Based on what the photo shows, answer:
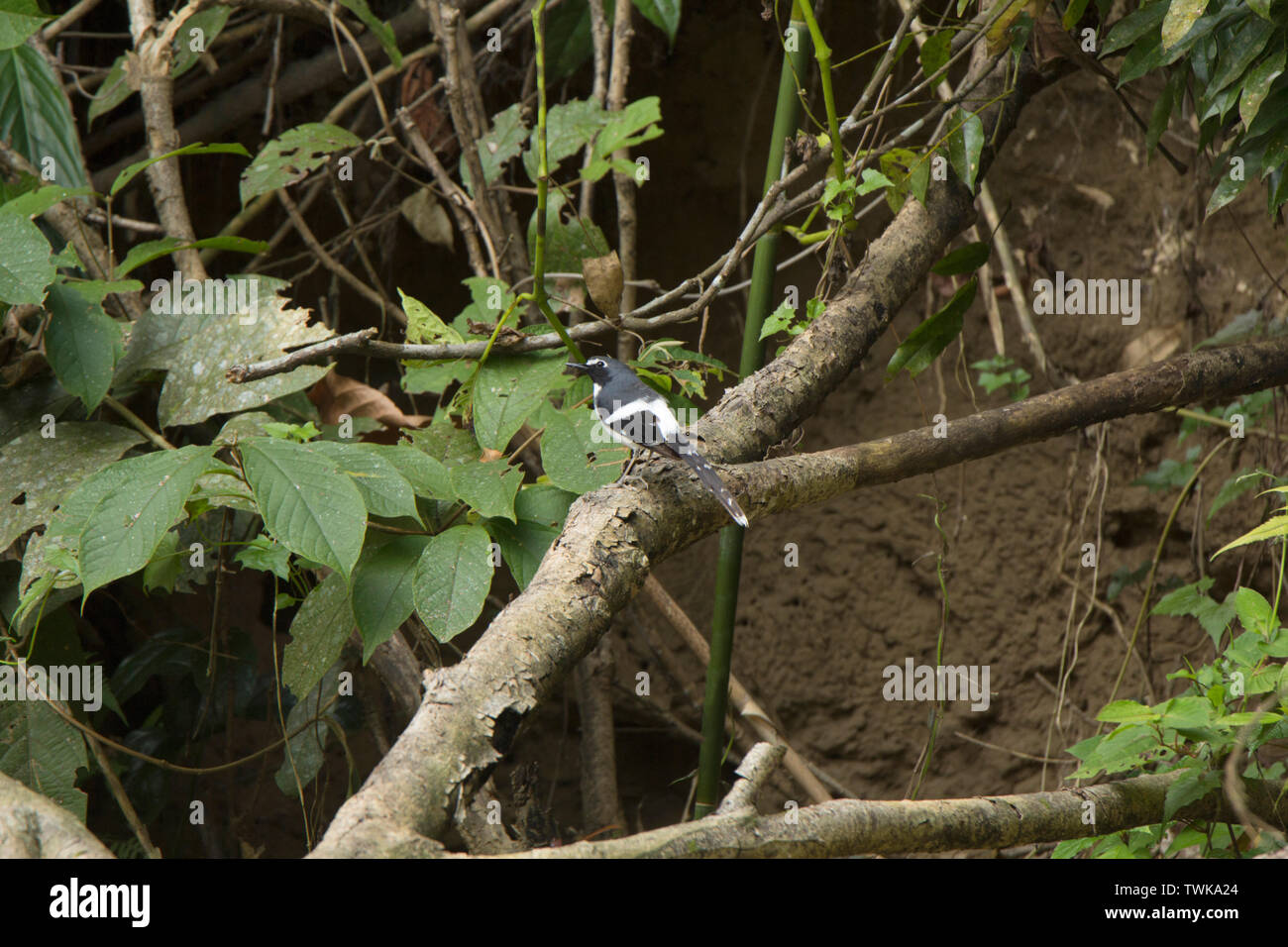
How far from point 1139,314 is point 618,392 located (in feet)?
9.12

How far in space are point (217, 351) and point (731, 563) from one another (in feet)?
4.01

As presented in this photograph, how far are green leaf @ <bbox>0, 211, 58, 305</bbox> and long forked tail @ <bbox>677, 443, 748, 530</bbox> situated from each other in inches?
49.9

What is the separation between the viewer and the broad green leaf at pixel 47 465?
6.45 ft

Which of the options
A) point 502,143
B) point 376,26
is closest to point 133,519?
point 502,143

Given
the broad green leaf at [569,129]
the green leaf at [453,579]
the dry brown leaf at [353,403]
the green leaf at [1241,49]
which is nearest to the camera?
the green leaf at [453,579]

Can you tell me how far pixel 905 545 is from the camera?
4.04 m

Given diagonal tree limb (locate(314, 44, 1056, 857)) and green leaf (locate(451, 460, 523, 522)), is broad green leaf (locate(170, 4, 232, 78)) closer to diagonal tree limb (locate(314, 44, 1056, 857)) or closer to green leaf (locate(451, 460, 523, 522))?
green leaf (locate(451, 460, 523, 522))

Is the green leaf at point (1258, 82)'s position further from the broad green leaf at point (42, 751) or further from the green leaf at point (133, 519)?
the broad green leaf at point (42, 751)

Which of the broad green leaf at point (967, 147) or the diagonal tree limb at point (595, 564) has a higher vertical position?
the broad green leaf at point (967, 147)

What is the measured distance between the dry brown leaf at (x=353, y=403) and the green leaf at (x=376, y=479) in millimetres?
688

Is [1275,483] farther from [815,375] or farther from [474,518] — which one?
[474,518]

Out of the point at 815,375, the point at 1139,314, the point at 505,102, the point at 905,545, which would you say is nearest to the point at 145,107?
the point at 505,102

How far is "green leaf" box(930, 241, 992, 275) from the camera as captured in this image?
216cm

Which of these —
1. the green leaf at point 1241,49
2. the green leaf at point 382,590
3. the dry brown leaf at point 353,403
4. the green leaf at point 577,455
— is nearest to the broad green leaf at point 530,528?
the green leaf at point 577,455
